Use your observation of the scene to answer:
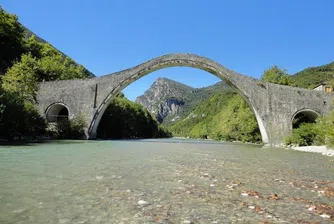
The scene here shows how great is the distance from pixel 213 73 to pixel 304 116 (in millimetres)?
9546

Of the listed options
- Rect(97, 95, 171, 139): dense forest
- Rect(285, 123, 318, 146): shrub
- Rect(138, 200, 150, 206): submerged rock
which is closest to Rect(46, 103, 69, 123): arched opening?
Rect(97, 95, 171, 139): dense forest

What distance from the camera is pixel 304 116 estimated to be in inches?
1086

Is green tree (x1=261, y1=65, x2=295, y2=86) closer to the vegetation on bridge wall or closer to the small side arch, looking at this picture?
the small side arch

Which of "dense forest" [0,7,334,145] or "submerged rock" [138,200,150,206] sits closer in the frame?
"submerged rock" [138,200,150,206]

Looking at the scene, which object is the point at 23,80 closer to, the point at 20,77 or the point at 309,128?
the point at 20,77

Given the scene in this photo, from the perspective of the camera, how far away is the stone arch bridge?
81.3ft

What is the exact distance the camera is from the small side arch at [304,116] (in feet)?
82.1

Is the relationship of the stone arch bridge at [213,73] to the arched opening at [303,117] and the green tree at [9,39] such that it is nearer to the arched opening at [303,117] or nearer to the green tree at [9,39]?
the arched opening at [303,117]

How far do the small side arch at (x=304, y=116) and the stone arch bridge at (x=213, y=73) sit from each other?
17 centimetres

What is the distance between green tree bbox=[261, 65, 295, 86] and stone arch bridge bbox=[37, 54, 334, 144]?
8.75 m

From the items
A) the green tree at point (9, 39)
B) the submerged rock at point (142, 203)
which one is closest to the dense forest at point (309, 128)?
the submerged rock at point (142, 203)

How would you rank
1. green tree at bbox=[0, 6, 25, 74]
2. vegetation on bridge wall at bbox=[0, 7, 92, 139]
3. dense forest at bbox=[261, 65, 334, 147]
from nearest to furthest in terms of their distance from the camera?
dense forest at bbox=[261, 65, 334, 147] → vegetation on bridge wall at bbox=[0, 7, 92, 139] → green tree at bbox=[0, 6, 25, 74]

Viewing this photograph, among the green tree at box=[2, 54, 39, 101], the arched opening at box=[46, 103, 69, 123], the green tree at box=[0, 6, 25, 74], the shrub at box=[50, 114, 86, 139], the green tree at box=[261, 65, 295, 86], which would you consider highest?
the green tree at box=[0, 6, 25, 74]

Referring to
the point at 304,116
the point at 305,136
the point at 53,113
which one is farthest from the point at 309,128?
the point at 53,113
